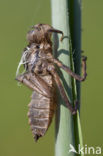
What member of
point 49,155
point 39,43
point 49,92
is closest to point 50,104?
point 49,92

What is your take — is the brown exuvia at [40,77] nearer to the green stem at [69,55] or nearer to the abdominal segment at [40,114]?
the abdominal segment at [40,114]

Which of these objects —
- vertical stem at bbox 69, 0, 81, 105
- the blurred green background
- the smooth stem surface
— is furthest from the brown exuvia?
the blurred green background

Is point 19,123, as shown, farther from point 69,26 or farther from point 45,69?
point 69,26

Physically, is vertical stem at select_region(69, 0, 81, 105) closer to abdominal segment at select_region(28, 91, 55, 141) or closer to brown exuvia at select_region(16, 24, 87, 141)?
brown exuvia at select_region(16, 24, 87, 141)

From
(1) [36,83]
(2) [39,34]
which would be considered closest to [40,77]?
(1) [36,83]

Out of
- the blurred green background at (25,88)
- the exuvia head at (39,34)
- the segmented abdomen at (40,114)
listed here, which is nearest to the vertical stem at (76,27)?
the segmented abdomen at (40,114)

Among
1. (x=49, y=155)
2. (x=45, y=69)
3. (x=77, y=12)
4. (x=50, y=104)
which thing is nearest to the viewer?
(x=77, y=12)

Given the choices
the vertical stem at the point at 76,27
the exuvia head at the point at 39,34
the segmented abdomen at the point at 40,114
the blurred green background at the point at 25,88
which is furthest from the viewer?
the blurred green background at the point at 25,88
